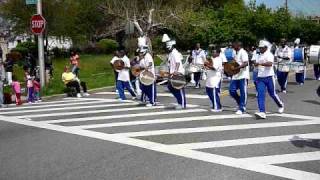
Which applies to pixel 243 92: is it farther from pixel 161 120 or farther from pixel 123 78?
pixel 123 78

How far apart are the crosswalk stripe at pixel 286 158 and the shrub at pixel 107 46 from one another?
47715 millimetres

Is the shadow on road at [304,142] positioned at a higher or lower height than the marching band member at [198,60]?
lower

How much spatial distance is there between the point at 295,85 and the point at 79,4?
3303 centimetres

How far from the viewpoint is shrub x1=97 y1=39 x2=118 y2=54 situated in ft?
183

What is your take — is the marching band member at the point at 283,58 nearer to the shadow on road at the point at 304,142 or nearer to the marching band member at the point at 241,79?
the marching band member at the point at 241,79

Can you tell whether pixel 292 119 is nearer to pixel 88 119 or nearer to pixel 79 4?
pixel 88 119

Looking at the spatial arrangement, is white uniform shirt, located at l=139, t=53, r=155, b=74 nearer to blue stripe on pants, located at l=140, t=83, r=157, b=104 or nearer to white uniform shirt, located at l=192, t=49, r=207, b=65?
blue stripe on pants, located at l=140, t=83, r=157, b=104

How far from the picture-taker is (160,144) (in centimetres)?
967

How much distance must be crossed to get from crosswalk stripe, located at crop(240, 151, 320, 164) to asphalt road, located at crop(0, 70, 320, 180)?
16 millimetres

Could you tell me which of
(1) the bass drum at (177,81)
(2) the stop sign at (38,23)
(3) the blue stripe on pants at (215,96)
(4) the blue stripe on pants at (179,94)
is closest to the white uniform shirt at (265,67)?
(3) the blue stripe on pants at (215,96)

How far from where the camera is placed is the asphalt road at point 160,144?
7762mm

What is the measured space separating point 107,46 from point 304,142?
156 feet

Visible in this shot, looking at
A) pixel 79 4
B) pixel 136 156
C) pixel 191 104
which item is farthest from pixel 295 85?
pixel 79 4

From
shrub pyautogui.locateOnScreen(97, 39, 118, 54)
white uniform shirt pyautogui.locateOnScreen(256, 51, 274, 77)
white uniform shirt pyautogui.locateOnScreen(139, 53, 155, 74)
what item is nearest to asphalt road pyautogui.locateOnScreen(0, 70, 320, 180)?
white uniform shirt pyautogui.locateOnScreen(256, 51, 274, 77)
